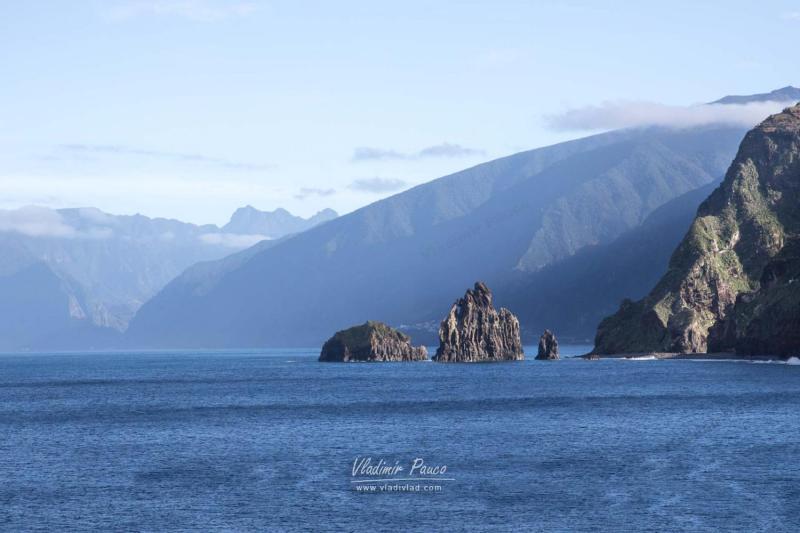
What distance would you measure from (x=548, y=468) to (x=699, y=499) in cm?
1945

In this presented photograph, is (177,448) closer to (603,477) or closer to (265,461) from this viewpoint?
(265,461)

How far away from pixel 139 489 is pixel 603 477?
40.2 meters

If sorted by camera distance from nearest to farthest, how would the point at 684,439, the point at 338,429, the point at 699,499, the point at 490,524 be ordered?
1. the point at 490,524
2. the point at 699,499
3. the point at 684,439
4. the point at 338,429

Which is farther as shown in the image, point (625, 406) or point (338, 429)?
point (625, 406)

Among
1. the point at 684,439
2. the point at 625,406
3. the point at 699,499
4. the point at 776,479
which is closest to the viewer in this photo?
the point at 699,499

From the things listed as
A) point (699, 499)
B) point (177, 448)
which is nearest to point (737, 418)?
point (699, 499)

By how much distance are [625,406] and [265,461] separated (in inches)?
2841

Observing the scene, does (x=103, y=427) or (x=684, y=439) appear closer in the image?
(x=684, y=439)

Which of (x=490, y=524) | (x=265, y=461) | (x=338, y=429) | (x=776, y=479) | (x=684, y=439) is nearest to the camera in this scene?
(x=490, y=524)

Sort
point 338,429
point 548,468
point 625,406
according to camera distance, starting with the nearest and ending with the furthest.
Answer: point 548,468 < point 338,429 < point 625,406

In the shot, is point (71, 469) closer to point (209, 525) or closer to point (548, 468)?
point (209, 525)

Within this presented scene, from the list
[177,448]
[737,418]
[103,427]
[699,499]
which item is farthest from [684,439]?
[103,427]

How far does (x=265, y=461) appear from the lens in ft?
401

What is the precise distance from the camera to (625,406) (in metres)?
178
